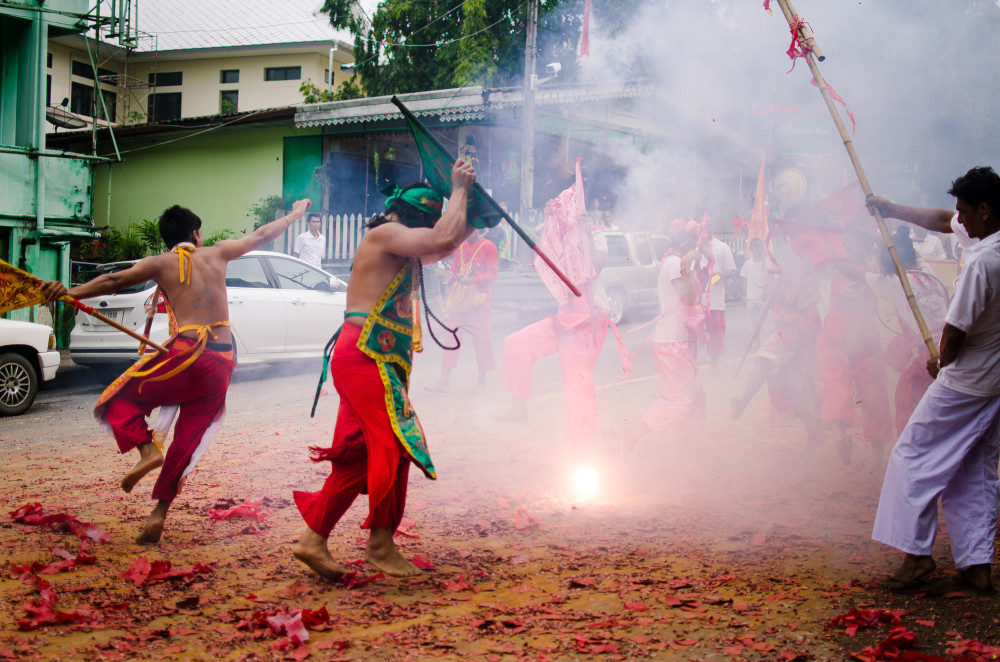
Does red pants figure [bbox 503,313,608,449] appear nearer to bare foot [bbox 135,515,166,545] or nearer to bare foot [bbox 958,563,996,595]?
bare foot [bbox 958,563,996,595]

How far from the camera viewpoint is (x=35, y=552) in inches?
164

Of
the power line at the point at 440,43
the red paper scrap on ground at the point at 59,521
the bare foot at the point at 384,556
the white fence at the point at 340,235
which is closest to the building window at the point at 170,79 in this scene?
the power line at the point at 440,43

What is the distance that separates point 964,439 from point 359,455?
2.74 meters

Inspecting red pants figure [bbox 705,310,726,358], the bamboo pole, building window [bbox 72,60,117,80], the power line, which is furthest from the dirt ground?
building window [bbox 72,60,117,80]

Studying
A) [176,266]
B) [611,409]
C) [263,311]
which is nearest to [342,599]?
[176,266]

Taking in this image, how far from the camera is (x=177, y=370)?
15.1 feet

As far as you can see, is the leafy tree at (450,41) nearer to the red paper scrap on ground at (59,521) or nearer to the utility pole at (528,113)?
the utility pole at (528,113)

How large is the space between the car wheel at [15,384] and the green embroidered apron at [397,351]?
6058 millimetres

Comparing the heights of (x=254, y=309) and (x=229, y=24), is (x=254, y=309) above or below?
below

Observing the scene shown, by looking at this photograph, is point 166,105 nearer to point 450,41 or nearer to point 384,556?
point 450,41

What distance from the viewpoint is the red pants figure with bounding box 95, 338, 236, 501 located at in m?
4.53

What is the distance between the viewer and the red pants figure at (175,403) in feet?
14.9

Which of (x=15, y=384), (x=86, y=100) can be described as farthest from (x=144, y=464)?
(x=86, y=100)

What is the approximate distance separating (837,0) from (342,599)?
19.3 feet
